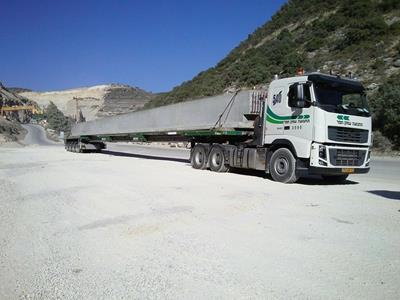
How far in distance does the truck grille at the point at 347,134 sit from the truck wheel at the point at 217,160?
5148 millimetres

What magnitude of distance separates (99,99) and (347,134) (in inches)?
5665

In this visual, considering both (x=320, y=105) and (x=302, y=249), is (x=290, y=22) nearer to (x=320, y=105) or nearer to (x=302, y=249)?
(x=320, y=105)

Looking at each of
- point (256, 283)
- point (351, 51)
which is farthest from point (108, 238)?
point (351, 51)

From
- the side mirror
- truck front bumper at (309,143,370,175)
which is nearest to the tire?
truck front bumper at (309,143,370,175)

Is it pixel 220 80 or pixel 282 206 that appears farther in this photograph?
pixel 220 80

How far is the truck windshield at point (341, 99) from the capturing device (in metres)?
11.3

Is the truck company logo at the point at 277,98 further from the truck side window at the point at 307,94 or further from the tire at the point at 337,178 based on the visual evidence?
the tire at the point at 337,178

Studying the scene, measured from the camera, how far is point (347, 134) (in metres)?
11.5

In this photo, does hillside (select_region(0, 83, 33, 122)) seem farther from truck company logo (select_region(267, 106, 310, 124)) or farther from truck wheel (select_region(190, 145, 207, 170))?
A: truck company logo (select_region(267, 106, 310, 124))

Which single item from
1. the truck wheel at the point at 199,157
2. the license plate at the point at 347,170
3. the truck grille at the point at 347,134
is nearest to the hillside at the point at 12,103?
the truck wheel at the point at 199,157

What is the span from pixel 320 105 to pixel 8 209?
322 inches

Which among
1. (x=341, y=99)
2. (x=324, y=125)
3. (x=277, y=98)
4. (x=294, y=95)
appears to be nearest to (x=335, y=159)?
(x=324, y=125)

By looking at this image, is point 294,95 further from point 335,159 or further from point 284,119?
point 335,159

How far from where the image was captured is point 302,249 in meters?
5.26
